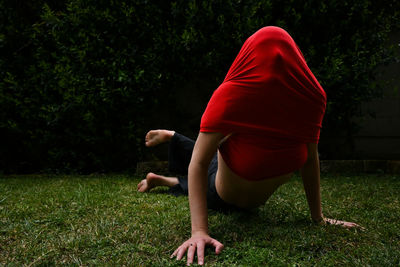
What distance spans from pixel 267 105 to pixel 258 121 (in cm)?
10

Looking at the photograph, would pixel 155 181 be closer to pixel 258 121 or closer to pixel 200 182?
pixel 200 182

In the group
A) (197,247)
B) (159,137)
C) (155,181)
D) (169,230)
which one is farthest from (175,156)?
(197,247)

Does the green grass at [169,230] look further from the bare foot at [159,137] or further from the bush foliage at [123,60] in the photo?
the bush foliage at [123,60]

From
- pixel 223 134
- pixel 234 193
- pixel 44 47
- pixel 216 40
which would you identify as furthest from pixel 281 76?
pixel 44 47

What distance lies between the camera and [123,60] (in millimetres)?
4484

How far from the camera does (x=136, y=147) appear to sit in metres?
4.88

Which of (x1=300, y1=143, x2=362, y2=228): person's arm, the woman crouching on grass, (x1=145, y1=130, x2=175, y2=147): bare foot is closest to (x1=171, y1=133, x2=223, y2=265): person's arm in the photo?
the woman crouching on grass

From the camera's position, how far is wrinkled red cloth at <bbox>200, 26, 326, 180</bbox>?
67.2 inches

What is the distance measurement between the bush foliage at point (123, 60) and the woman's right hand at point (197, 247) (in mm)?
3151

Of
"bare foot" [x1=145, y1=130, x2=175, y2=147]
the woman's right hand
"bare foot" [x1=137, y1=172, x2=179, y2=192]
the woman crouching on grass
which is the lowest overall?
"bare foot" [x1=137, y1=172, x2=179, y2=192]

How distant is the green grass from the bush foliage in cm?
161

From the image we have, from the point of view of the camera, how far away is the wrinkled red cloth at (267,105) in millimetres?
1708

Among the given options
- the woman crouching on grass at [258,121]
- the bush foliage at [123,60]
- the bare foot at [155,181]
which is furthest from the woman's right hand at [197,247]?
the bush foliage at [123,60]

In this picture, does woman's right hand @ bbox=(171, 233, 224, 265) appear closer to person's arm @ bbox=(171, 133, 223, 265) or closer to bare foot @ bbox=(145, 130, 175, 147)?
person's arm @ bbox=(171, 133, 223, 265)
